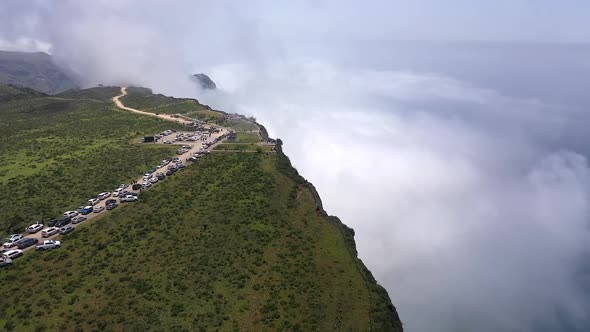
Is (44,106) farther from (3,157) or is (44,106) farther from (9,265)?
(9,265)

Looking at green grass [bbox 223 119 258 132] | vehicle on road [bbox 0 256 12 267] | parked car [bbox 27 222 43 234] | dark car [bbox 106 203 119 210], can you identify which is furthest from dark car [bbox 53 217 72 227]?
green grass [bbox 223 119 258 132]

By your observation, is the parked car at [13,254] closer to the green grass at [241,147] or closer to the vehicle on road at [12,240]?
the vehicle on road at [12,240]

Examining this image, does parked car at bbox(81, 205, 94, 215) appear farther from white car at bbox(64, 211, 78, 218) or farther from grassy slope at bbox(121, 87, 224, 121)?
grassy slope at bbox(121, 87, 224, 121)

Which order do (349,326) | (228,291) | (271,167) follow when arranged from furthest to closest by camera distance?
1. (271,167)
2. (228,291)
3. (349,326)

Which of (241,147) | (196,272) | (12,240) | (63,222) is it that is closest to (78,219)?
(63,222)

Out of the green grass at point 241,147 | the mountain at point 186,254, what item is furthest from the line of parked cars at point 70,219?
the green grass at point 241,147

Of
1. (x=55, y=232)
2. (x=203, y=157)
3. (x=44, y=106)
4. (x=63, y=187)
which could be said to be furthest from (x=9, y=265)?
(x=44, y=106)
